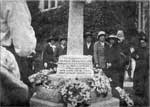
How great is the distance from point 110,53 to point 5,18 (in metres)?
4.67

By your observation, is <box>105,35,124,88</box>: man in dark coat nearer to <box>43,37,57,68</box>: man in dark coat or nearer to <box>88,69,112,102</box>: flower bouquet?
<box>43,37,57,68</box>: man in dark coat

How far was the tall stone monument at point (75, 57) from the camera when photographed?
3.44m

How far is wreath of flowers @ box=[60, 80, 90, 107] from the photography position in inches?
119

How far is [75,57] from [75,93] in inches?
24.5

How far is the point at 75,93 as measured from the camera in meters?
3.04

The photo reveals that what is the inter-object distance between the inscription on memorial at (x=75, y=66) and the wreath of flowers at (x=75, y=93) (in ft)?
0.97

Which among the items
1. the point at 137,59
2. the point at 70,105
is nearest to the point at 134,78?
the point at 137,59

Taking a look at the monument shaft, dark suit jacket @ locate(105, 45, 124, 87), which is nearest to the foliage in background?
dark suit jacket @ locate(105, 45, 124, 87)

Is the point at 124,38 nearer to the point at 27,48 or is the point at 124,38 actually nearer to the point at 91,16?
the point at 91,16

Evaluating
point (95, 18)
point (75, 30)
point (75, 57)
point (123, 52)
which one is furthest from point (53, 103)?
point (95, 18)

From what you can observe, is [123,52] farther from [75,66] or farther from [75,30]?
[75,66]

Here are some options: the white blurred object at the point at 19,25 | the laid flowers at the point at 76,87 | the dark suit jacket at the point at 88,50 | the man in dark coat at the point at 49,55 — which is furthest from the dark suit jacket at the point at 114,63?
the white blurred object at the point at 19,25

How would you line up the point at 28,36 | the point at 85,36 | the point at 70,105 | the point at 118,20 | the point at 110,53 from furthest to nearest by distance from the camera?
1. the point at 118,20
2. the point at 85,36
3. the point at 110,53
4. the point at 70,105
5. the point at 28,36

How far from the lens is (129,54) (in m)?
6.00
